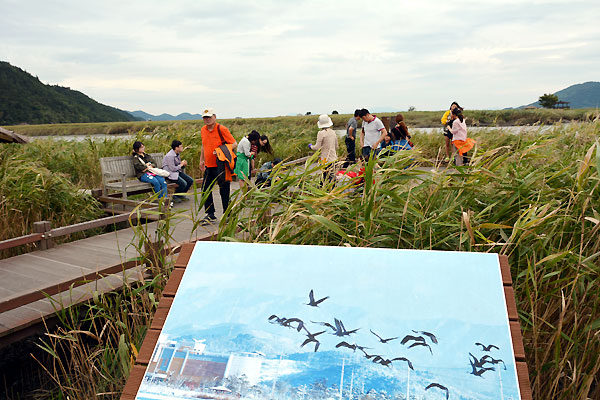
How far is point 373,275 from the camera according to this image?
170cm

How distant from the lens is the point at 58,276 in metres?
4.38

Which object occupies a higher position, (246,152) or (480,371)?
(246,152)

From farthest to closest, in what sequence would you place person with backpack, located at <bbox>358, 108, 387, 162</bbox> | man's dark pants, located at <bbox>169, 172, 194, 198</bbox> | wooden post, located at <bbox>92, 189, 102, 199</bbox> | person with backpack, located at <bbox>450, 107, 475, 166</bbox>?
1. person with backpack, located at <bbox>450, 107, 475, 166</bbox>
2. man's dark pants, located at <bbox>169, 172, 194, 198</bbox>
3. person with backpack, located at <bbox>358, 108, 387, 162</bbox>
4. wooden post, located at <bbox>92, 189, 102, 199</bbox>

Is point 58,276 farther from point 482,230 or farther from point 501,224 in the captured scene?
point 501,224

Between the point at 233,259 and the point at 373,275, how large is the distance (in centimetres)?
56

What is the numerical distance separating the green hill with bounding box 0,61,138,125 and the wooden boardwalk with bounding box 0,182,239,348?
60300mm

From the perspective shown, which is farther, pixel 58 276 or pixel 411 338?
pixel 58 276

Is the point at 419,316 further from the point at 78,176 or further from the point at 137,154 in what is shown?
the point at 78,176

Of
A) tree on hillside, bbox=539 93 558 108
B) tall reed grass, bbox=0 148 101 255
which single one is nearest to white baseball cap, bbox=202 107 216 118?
tall reed grass, bbox=0 148 101 255

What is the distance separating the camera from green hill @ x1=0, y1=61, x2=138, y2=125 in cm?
6019

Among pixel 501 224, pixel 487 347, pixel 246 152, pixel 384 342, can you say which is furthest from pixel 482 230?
pixel 246 152

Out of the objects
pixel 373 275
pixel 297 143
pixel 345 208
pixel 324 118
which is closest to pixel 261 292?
pixel 373 275

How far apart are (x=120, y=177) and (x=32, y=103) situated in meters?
67.2

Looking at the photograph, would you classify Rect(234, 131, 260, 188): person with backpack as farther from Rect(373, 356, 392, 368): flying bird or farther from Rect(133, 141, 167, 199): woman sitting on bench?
Rect(373, 356, 392, 368): flying bird
